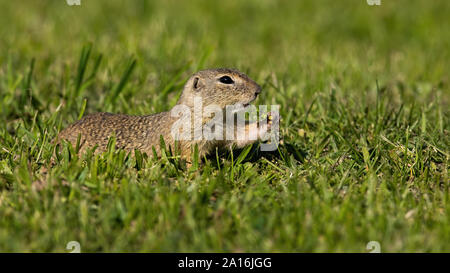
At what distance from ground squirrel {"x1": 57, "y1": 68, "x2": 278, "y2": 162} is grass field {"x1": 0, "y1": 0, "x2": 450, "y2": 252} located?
7.5 inches

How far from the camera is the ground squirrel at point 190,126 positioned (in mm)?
3832

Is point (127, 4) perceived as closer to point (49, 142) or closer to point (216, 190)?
point (49, 142)

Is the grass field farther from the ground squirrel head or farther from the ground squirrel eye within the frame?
the ground squirrel eye

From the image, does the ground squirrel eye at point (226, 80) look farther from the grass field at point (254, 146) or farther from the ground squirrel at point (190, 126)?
the grass field at point (254, 146)

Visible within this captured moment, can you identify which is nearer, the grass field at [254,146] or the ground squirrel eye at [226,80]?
the grass field at [254,146]

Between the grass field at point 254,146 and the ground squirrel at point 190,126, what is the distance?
191 mm

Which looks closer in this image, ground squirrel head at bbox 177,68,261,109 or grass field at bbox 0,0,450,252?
grass field at bbox 0,0,450,252

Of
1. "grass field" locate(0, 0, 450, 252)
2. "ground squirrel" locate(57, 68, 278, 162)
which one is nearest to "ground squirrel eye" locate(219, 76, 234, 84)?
"ground squirrel" locate(57, 68, 278, 162)

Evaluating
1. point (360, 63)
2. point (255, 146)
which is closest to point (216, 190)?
point (255, 146)

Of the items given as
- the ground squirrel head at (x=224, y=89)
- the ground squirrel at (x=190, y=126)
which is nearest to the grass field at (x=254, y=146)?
the ground squirrel at (x=190, y=126)

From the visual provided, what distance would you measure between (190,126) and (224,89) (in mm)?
343

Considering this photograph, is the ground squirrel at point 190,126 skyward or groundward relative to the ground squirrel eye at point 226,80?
groundward

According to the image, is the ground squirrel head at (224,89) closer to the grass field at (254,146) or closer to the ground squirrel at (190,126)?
the ground squirrel at (190,126)

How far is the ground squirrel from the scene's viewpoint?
383 cm
